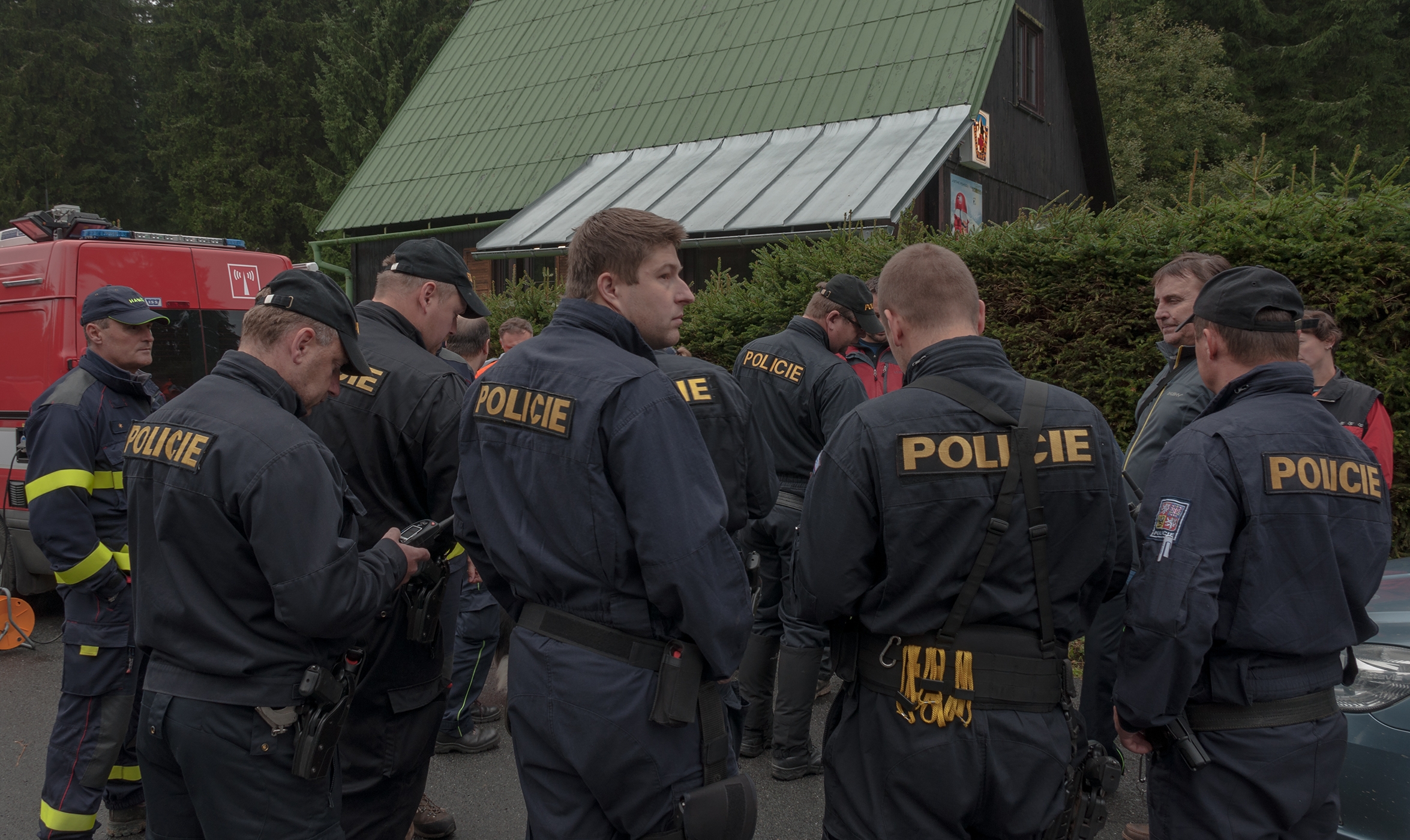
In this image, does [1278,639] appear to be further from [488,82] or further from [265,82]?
[265,82]

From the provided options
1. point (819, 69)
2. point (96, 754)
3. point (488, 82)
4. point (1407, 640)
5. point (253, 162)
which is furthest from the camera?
point (253, 162)

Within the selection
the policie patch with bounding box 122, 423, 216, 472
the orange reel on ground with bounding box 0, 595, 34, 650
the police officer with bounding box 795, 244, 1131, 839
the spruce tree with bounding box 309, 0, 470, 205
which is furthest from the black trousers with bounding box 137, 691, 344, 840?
the spruce tree with bounding box 309, 0, 470, 205

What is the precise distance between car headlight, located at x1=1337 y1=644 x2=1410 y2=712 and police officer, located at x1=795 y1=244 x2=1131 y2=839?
3.82ft

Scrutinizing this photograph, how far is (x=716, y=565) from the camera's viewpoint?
2.22m

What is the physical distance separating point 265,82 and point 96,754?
32271 millimetres

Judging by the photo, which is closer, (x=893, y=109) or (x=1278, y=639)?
(x=1278, y=639)

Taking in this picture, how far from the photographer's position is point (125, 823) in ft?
13.2

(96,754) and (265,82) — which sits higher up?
(265,82)

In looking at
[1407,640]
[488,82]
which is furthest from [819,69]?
[1407,640]

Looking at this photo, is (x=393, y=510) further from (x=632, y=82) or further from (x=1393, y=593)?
(x=632, y=82)

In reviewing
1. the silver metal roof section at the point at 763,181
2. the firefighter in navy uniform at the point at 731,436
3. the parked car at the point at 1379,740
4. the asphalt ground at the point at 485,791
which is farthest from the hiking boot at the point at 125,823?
the silver metal roof section at the point at 763,181

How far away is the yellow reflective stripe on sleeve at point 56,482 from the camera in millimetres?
4020

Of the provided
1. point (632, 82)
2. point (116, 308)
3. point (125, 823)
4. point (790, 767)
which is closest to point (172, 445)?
point (116, 308)

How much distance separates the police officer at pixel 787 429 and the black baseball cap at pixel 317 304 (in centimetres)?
228
